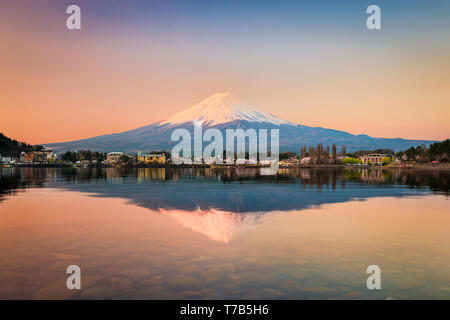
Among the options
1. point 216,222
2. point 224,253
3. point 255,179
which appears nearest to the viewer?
point 224,253

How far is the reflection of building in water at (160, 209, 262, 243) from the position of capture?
18281mm

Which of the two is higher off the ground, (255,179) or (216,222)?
(216,222)

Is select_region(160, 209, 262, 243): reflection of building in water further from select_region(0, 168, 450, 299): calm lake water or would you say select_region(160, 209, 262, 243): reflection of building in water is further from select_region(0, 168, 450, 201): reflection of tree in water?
select_region(0, 168, 450, 201): reflection of tree in water

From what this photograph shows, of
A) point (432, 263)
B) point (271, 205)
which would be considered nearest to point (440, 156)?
point (271, 205)

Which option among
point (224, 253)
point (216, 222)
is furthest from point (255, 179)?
point (224, 253)

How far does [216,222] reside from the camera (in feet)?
71.3

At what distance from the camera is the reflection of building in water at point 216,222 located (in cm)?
1828

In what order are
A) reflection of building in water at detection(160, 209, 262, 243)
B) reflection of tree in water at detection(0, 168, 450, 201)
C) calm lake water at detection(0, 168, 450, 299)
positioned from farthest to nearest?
reflection of tree in water at detection(0, 168, 450, 201)
reflection of building in water at detection(160, 209, 262, 243)
calm lake water at detection(0, 168, 450, 299)

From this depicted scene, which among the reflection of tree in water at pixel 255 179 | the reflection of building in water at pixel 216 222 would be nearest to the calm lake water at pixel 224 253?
the reflection of building in water at pixel 216 222

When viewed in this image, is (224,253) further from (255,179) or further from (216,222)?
(255,179)

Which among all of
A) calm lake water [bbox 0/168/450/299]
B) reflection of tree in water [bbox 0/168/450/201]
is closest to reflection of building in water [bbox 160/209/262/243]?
calm lake water [bbox 0/168/450/299]

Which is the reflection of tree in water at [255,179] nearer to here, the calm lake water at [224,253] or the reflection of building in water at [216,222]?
the calm lake water at [224,253]
